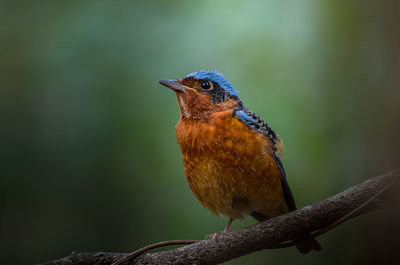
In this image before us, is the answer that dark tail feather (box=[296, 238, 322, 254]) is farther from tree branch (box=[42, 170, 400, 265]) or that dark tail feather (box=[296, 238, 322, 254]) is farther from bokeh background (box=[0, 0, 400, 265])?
tree branch (box=[42, 170, 400, 265])

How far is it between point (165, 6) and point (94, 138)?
1.31 m

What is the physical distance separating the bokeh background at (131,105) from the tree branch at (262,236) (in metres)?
0.95

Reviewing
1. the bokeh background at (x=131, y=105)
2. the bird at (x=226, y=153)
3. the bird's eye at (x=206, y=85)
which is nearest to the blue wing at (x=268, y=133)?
the bird at (x=226, y=153)

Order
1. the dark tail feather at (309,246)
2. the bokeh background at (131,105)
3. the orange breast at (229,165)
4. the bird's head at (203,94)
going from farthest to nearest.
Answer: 1. the bokeh background at (131,105)
2. the bird's head at (203,94)
3. the dark tail feather at (309,246)
4. the orange breast at (229,165)

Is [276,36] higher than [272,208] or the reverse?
higher

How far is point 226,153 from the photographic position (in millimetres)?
2561

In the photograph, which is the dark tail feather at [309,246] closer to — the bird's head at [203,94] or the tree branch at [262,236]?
the tree branch at [262,236]

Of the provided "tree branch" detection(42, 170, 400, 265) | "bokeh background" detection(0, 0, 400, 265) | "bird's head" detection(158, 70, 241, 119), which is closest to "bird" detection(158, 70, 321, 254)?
"bird's head" detection(158, 70, 241, 119)

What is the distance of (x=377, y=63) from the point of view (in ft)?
4.90

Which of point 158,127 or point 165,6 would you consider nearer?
point 158,127

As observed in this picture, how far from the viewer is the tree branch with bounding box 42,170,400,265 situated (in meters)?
2.03

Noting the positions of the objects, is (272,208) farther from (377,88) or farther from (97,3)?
(97,3)

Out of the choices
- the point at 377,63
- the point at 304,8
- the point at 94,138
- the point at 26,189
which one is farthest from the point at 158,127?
the point at 377,63

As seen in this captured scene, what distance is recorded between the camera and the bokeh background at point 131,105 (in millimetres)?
3227
